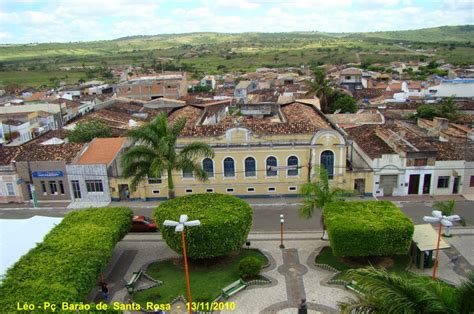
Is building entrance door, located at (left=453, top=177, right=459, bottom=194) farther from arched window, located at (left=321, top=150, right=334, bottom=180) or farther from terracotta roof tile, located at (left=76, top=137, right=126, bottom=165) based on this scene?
terracotta roof tile, located at (left=76, top=137, right=126, bottom=165)

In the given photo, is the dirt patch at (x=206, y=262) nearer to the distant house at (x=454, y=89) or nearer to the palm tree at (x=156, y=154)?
the palm tree at (x=156, y=154)

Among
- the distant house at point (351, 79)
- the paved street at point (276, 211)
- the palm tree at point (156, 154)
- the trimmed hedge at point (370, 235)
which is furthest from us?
the distant house at point (351, 79)

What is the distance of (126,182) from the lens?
3253 centimetres

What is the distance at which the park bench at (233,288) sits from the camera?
1936 cm

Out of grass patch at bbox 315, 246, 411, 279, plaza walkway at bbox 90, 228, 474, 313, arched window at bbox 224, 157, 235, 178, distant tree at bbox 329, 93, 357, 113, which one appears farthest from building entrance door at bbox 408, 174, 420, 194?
distant tree at bbox 329, 93, 357, 113

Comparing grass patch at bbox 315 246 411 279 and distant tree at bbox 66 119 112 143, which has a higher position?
distant tree at bbox 66 119 112 143

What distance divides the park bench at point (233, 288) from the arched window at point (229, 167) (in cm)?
1297

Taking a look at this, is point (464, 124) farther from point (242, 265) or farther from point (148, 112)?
point (148, 112)

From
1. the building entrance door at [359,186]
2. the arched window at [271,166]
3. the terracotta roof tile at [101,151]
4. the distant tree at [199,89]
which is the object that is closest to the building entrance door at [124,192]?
the terracotta roof tile at [101,151]

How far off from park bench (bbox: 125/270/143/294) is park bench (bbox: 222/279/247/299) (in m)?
4.58

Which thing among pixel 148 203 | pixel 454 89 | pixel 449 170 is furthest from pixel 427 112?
pixel 148 203

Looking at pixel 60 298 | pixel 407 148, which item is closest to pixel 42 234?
pixel 60 298

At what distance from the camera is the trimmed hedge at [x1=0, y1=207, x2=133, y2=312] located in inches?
599

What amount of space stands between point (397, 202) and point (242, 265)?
16.4 m
